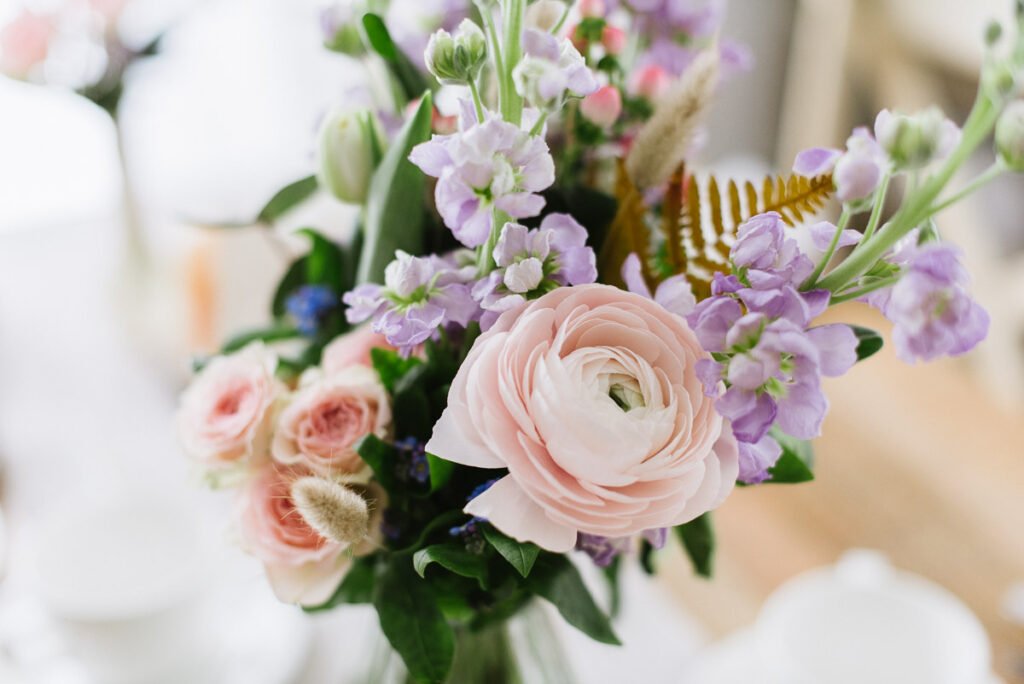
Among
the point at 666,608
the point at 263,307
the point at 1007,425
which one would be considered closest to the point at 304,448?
the point at 666,608

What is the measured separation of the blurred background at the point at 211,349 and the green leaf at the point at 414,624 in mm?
74

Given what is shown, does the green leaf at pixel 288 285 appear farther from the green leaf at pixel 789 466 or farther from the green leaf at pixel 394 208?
the green leaf at pixel 789 466

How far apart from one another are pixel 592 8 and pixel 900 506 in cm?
57

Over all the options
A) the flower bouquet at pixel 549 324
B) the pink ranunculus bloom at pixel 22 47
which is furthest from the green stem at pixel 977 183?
the pink ranunculus bloom at pixel 22 47

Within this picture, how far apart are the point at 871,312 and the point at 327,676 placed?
2.47ft

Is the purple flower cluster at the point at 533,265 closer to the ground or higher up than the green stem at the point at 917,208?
closer to the ground

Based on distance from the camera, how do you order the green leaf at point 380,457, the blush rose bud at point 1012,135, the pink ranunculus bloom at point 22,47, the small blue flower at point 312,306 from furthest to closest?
the pink ranunculus bloom at point 22,47 → the small blue flower at point 312,306 → the green leaf at point 380,457 → the blush rose bud at point 1012,135

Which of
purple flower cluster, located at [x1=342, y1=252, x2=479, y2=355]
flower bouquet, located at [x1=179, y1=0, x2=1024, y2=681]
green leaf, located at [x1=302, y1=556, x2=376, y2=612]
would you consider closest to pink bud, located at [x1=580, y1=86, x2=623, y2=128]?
flower bouquet, located at [x1=179, y1=0, x2=1024, y2=681]

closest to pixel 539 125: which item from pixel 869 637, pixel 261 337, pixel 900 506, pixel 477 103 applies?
pixel 477 103

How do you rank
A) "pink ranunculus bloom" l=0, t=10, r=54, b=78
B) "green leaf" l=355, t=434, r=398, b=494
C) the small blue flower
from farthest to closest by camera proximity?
"pink ranunculus bloom" l=0, t=10, r=54, b=78
the small blue flower
"green leaf" l=355, t=434, r=398, b=494

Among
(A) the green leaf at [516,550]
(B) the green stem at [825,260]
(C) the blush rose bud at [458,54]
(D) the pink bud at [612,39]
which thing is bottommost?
(A) the green leaf at [516,550]

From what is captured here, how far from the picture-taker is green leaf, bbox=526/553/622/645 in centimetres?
33

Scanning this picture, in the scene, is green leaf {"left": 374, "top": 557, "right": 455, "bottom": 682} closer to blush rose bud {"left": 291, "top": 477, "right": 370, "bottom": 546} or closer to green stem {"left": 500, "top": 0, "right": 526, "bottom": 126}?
blush rose bud {"left": 291, "top": 477, "right": 370, "bottom": 546}

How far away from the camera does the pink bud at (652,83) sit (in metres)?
0.40
